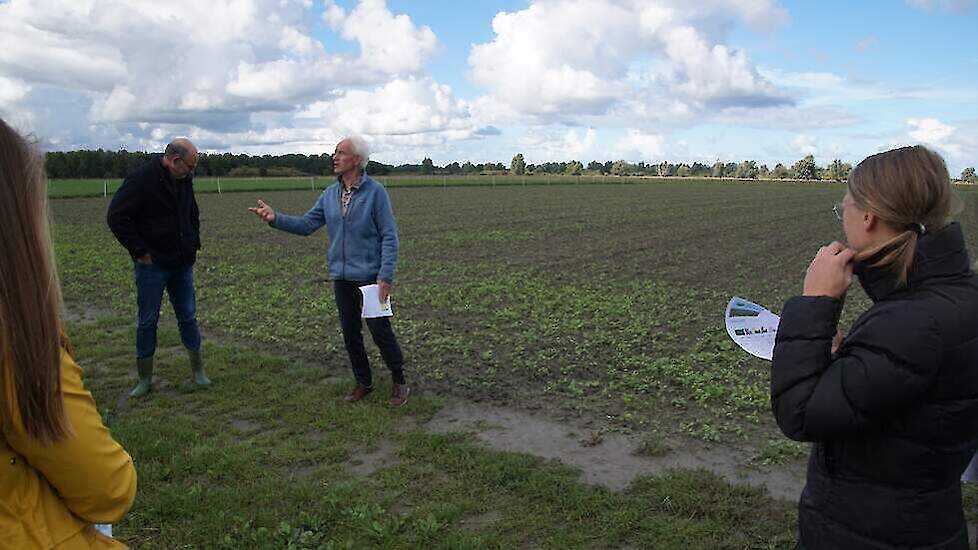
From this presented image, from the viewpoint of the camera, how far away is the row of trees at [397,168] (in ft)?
187

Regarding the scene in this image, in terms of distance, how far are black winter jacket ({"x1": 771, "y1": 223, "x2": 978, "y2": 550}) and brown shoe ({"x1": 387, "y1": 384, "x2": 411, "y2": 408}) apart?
4310 mm

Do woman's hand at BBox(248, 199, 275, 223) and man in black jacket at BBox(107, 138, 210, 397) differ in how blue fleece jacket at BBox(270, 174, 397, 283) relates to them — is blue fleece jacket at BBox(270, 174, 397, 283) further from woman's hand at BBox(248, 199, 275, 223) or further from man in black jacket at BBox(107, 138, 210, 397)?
man in black jacket at BBox(107, 138, 210, 397)

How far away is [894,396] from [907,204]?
0.49 m

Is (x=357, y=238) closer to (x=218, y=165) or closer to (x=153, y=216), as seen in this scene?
(x=153, y=216)

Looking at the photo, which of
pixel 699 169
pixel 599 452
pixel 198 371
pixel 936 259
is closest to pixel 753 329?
pixel 936 259

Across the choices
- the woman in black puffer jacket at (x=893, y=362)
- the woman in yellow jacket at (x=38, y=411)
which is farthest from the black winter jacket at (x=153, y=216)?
the woman in black puffer jacket at (x=893, y=362)

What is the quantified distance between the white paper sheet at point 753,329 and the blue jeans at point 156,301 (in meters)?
5.10

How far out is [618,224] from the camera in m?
24.6

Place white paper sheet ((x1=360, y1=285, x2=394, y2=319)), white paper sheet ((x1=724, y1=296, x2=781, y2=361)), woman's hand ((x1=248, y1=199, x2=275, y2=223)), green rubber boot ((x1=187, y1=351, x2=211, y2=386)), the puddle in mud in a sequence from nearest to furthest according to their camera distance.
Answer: white paper sheet ((x1=724, y1=296, x2=781, y2=361)), the puddle in mud, woman's hand ((x1=248, y1=199, x2=275, y2=223)), white paper sheet ((x1=360, y1=285, x2=394, y2=319)), green rubber boot ((x1=187, y1=351, x2=211, y2=386))

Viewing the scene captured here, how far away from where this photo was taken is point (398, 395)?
596cm

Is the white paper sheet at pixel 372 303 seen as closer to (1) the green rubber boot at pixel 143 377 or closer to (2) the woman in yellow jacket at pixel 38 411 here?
(1) the green rubber boot at pixel 143 377

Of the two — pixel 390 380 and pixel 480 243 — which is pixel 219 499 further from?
pixel 480 243

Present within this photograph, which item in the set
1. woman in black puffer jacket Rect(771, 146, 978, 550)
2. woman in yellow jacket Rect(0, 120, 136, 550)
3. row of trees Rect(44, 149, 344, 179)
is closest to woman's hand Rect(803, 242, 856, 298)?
woman in black puffer jacket Rect(771, 146, 978, 550)

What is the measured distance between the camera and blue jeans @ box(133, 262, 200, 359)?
6031 mm
